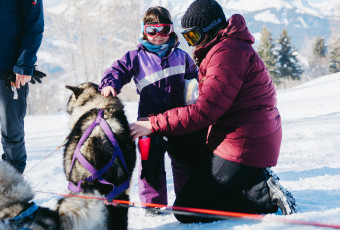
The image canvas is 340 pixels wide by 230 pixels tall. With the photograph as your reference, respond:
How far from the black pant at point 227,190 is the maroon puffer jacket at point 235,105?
0.29 feet

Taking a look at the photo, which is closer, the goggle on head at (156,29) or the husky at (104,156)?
the husky at (104,156)

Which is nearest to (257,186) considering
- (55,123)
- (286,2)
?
(55,123)

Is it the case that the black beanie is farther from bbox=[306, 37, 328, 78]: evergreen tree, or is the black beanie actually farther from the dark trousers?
bbox=[306, 37, 328, 78]: evergreen tree

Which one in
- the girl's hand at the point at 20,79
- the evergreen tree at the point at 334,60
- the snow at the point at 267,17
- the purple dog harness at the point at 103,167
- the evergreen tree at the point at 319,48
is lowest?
the purple dog harness at the point at 103,167

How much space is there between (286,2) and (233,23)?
14665 cm

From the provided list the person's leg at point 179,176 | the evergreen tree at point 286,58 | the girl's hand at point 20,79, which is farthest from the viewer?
the evergreen tree at point 286,58

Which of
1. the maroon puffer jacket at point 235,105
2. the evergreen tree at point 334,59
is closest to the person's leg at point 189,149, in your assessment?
the maroon puffer jacket at point 235,105

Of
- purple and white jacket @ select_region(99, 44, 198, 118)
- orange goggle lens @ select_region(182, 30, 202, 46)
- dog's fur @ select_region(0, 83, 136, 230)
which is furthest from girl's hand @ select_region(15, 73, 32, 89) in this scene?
orange goggle lens @ select_region(182, 30, 202, 46)

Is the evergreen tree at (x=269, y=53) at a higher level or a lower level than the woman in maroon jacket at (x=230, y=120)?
higher

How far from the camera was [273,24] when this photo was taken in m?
120

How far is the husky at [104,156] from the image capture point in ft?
5.84

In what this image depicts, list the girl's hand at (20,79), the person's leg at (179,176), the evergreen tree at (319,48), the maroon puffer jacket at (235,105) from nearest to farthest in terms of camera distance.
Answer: the maroon puffer jacket at (235,105) → the girl's hand at (20,79) → the person's leg at (179,176) → the evergreen tree at (319,48)

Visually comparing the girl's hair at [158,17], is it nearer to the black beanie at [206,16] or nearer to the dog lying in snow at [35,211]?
the black beanie at [206,16]

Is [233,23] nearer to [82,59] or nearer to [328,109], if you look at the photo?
[328,109]
